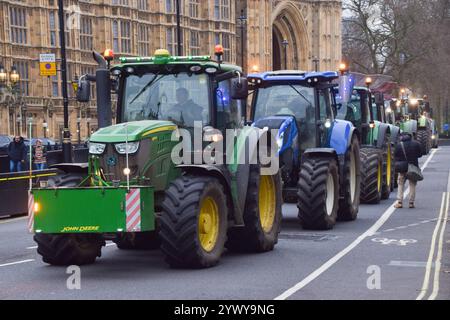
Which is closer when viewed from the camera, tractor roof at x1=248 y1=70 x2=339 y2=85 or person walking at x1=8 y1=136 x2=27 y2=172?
tractor roof at x1=248 y1=70 x2=339 y2=85

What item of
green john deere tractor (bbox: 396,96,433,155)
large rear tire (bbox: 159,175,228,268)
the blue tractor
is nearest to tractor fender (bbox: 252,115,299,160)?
the blue tractor

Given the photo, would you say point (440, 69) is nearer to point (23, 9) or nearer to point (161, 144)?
point (23, 9)

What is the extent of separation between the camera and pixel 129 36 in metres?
66.8

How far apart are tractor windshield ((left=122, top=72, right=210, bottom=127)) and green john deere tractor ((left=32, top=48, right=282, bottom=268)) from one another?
0.05ft

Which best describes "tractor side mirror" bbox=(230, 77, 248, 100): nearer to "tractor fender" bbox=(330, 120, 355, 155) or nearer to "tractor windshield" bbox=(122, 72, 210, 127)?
"tractor windshield" bbox=(122, 72, 210, 127)

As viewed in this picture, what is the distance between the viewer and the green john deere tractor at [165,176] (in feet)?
40.8

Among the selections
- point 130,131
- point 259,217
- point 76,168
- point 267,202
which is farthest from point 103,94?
point 267,202

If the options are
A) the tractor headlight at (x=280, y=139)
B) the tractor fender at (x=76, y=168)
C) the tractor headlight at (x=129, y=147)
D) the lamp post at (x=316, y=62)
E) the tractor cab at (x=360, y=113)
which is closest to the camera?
the tractor headlight at (x=129, y=147)

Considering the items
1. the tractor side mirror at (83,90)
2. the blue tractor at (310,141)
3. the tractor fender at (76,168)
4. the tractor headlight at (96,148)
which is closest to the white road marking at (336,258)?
the blue tractor at (310,141)

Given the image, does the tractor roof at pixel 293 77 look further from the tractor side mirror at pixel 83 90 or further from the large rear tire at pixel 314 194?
the tractor side mirror at pixel 83 90

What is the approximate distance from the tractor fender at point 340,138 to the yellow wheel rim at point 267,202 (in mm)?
4229

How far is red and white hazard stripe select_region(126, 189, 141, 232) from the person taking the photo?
1227 cm

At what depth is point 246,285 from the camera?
38.7 ft

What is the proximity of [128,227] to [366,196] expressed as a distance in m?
12.6
